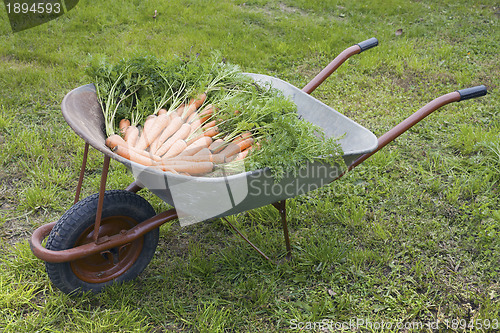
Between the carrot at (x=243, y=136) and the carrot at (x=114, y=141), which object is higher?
the carrot at (x=114, y=141)

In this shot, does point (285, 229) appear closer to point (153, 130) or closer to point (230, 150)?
point (230, 150)

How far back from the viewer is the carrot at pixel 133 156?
86.4 inches

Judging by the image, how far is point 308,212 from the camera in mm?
3279

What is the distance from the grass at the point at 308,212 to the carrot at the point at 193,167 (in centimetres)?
79

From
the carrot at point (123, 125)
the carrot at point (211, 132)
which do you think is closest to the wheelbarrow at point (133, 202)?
the carrot at point (123, 125)

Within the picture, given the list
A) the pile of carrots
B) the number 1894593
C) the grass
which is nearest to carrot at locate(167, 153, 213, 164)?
the pile of carrots

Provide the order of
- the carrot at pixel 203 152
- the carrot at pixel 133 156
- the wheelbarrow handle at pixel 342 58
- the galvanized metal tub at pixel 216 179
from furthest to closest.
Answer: the wheelbarrow handle at pixel 342 58 → the carrot at pixel 203 152 → the carrot at pixel 133 156 → the galvanized metal tub at pixel 216 179

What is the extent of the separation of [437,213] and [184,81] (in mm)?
2145

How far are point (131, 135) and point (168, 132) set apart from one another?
22 cm

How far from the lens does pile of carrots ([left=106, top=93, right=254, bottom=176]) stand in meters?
2.24

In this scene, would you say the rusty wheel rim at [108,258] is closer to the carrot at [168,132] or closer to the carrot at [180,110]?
the carrot at [168,132]

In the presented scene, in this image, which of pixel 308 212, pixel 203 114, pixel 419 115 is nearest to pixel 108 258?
pixel 203 114

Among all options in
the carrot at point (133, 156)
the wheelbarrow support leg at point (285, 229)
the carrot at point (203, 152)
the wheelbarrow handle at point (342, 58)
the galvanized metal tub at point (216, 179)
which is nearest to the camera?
the galvanized metal tub at point (216, 179)

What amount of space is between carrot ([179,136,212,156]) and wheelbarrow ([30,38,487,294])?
292mm
